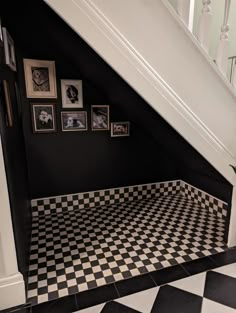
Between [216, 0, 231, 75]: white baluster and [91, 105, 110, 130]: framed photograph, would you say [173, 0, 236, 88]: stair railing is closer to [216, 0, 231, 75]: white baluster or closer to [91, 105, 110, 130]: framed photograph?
[216, 0, 231, 75]: white baluster

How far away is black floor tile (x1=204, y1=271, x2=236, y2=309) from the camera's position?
154 centimetres

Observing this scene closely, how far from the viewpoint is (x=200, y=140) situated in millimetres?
1694

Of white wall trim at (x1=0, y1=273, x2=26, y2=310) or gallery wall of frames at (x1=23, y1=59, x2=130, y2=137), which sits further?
gallery wall of frames at (x1=23, y1=59, x2=130, y2=137)

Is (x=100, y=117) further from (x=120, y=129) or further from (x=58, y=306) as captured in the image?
(x=58, y=306)

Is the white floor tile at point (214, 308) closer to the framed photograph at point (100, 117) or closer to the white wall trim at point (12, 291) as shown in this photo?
the white wall trim at point (12, 291)

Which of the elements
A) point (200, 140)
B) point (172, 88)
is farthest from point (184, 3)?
point (200, 140)

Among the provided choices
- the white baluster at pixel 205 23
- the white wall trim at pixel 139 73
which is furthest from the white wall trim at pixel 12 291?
the white baluster at pixel 205 23

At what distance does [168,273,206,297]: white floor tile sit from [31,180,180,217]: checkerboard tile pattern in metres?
1.44

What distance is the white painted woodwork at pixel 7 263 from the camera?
1.38 m

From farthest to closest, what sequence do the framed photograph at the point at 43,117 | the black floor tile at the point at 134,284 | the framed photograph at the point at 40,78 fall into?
the framed photograph at the point at 43,117
the framed photograph at the point at 40,78
the black floor tile at the point at 134,284

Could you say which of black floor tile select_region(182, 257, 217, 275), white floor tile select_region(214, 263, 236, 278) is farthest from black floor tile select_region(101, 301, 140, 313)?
white floor tile select_region(214, 263, 236, 278)

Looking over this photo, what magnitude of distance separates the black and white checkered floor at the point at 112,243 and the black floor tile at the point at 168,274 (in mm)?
52

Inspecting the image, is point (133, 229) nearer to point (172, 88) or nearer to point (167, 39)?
point (172, 88)

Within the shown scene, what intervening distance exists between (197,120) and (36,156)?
1794 mm
